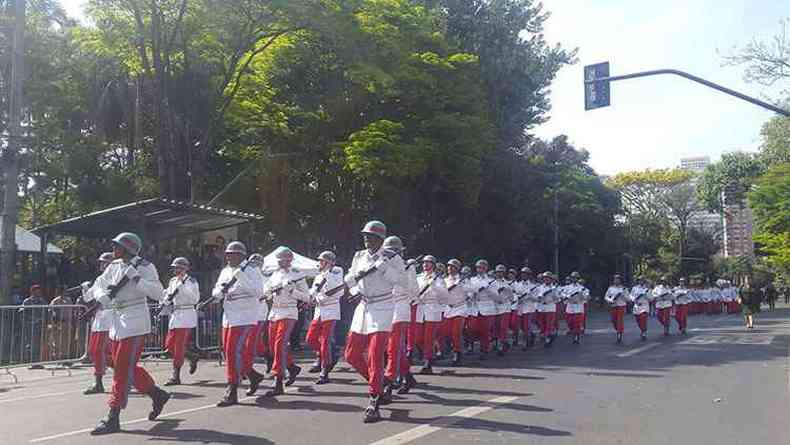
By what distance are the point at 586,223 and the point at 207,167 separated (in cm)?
2722

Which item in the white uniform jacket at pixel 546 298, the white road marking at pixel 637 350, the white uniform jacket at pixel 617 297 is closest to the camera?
the white road marking at pixel 637 350

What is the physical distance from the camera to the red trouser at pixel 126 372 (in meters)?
8.38

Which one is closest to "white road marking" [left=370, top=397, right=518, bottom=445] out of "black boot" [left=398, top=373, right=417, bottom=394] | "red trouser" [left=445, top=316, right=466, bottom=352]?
"black boot" [left=398, top=373, right=417, bottom=394]

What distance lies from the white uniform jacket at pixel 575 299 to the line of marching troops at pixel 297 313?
5.24ft

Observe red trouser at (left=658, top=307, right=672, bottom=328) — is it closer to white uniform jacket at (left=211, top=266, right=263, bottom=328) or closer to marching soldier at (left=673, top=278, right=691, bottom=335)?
marching soldier at (left=673, top=278, right=691, bottom=335)

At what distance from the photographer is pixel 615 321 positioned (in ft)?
68.5

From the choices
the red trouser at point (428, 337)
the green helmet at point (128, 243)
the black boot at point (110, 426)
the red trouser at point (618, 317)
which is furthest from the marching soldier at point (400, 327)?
the red trouser at point (618, 317)

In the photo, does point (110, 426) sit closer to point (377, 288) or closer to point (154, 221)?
point (377, 288)

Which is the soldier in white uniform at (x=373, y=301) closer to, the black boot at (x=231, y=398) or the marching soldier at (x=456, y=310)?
the black boot at (x=231, y=398)

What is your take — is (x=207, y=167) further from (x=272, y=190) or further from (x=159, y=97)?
(x=159, y=97)

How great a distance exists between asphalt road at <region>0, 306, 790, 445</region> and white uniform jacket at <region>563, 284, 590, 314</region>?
536 cm

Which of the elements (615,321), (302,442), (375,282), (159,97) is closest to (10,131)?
(159,97)

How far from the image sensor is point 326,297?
12.2 metres

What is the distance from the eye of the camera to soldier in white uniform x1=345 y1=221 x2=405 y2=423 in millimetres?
9125
